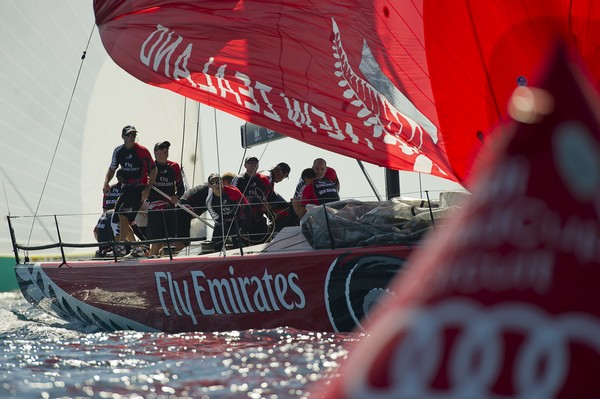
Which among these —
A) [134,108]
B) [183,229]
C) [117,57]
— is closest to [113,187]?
[183,229]

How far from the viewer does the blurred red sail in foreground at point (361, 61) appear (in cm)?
566

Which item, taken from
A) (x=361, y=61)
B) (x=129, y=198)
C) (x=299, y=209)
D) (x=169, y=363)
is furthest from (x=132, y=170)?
(x=169, y=363)

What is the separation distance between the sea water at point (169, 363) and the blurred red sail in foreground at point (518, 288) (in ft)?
9.27

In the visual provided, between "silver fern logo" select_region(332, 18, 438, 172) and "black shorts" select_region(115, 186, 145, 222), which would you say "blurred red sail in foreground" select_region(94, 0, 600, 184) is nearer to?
"silver fern logo" select_region(332, 18, 438, 172)

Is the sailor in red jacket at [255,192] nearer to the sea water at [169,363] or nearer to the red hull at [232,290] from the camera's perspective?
the red hull at [232,290]

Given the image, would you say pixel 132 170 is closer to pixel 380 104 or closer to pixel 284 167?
pixel 284 167

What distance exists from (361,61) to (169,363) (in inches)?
94.0

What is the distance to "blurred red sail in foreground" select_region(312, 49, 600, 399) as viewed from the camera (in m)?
1.17

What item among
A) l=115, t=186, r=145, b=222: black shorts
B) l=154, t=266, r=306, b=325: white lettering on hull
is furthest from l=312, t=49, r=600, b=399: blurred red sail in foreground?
l=115, t=186, r=145, b=222: black shorts

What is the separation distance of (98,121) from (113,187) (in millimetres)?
2030

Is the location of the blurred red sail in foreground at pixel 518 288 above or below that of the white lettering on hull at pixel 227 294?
above

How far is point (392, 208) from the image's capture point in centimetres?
633

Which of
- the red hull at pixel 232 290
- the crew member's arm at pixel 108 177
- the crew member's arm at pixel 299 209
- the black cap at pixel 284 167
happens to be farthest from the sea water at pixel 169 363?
the black cap at pixel 284 167

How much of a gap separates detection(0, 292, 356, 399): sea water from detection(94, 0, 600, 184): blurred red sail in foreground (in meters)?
1.31
